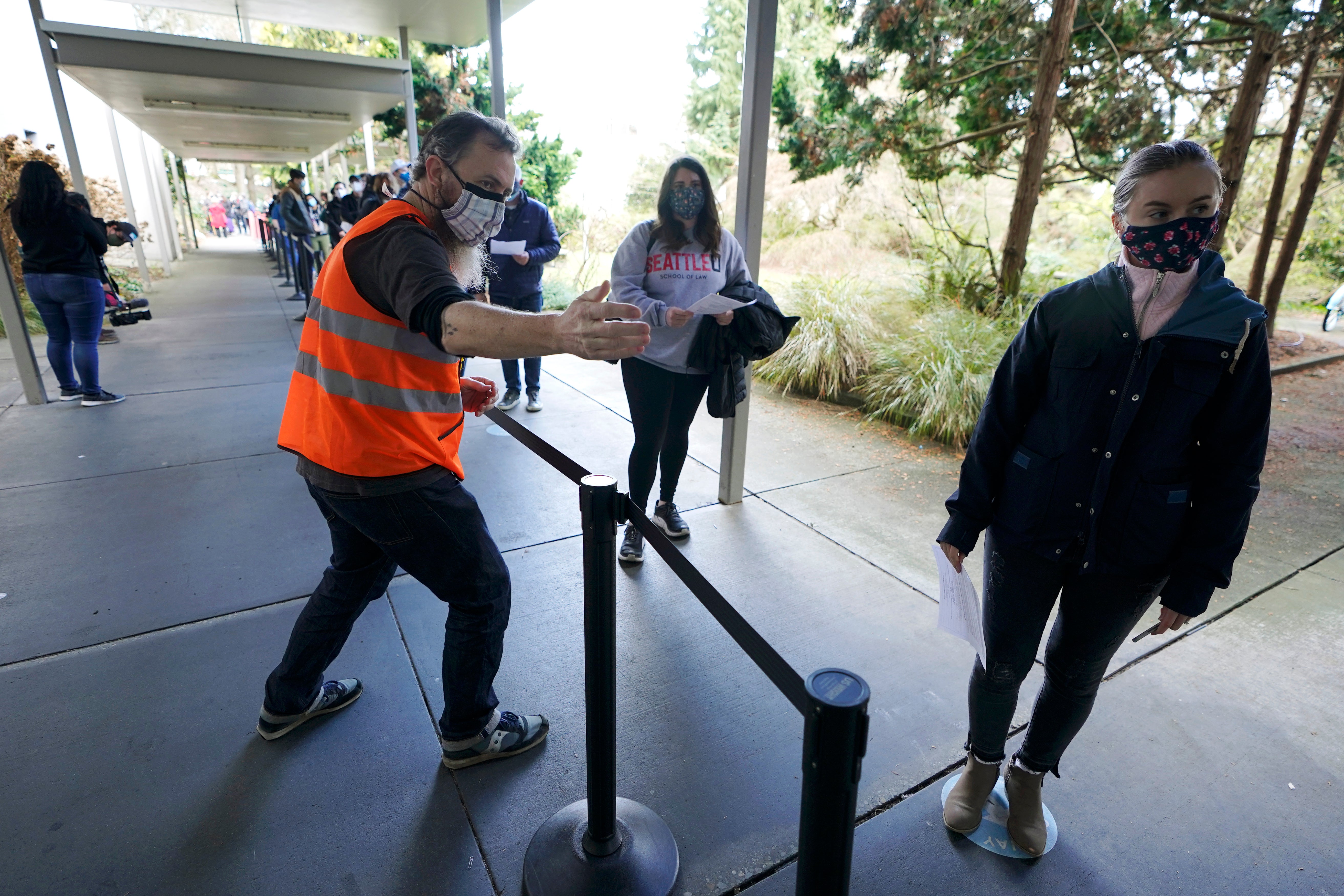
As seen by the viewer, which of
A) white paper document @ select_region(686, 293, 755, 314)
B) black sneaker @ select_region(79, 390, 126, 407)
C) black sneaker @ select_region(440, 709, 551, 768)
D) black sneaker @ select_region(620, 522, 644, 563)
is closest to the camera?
black sneaker @ select_region(440, 709, 551, 768)

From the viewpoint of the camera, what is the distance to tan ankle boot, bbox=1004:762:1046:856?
209 centimetres

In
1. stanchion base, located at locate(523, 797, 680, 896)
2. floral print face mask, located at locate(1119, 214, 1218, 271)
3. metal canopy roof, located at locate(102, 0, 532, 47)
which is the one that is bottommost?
stanchion base, located at locate(523, 797, 680, 896)

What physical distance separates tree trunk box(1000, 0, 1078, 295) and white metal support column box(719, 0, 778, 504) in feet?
13.7

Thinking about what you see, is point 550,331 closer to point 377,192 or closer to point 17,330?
point 17,330

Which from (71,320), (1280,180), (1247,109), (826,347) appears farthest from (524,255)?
(1280,180)

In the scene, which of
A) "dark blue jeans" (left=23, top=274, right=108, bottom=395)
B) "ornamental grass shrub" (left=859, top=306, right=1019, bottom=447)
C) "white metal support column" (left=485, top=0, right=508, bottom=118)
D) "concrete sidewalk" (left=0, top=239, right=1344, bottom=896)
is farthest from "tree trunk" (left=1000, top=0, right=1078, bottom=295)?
"dark blue jeans" (left=23, top=274, right=108, bottom=395)

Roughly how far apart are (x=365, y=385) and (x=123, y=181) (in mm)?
16502

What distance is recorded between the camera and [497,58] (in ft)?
20.1

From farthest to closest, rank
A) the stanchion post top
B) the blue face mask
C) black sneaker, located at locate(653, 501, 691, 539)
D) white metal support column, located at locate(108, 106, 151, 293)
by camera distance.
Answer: white metal support column, located at locate(108, 106, 151, 293)
black sneaker, located at locate(653, 501, 691, 539)
the blue face mask
the stanchion post top

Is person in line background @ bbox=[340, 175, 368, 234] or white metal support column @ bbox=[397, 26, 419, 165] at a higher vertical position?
white metal support column @ bbox=[397, 26, 419, 165]

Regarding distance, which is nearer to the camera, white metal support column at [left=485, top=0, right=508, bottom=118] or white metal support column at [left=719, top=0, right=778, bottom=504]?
white metal support column at [left=719, top=0, right=778, bottom=504]

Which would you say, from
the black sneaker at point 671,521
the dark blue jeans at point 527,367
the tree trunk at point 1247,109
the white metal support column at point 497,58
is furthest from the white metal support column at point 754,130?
the tree trunk at point 1247,109

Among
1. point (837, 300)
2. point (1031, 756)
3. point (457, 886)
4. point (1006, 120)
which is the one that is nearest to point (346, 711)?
point (457, 886)

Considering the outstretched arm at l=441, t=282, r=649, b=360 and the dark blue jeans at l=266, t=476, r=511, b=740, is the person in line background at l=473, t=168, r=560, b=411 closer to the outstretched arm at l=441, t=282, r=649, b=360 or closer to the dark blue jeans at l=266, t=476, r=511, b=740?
the dark blue jeans at l=266, t=476, r=511, b=740
